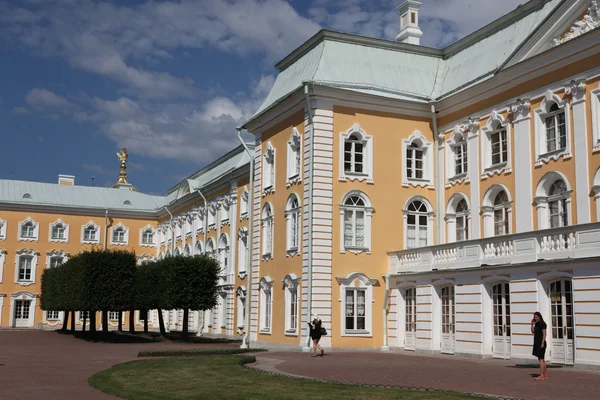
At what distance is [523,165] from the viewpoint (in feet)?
88.3

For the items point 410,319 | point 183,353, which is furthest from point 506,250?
point 183,353

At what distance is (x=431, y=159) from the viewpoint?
32.4 meters

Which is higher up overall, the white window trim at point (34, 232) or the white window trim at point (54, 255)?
the white window trim at point (34, 232)

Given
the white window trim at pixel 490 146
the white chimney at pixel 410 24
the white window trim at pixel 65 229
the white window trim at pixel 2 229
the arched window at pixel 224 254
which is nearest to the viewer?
the white window trim at pixel 490 146

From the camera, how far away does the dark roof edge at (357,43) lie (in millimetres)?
32562

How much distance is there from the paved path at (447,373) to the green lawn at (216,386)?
1.28 metres

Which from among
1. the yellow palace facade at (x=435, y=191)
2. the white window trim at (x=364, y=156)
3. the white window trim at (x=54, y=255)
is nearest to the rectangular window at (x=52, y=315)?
the white window trim at (x=54, y=255)

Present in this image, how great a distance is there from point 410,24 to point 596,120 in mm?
14645

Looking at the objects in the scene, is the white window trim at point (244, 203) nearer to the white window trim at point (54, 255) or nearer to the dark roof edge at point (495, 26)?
the dark roof edge at point (495, 26)

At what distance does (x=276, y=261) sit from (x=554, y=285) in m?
14.2

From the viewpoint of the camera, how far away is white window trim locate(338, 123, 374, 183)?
3092cm

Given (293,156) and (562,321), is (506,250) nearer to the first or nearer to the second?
(562,321)

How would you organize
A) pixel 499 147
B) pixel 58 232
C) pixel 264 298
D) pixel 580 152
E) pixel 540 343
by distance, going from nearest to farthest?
1. pixel 540 343
2. pixel 580 152
3. pixel 499 147
4. pixel 264 298
5. pixel 58 232

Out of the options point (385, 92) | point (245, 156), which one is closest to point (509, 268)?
point (385, 92)
